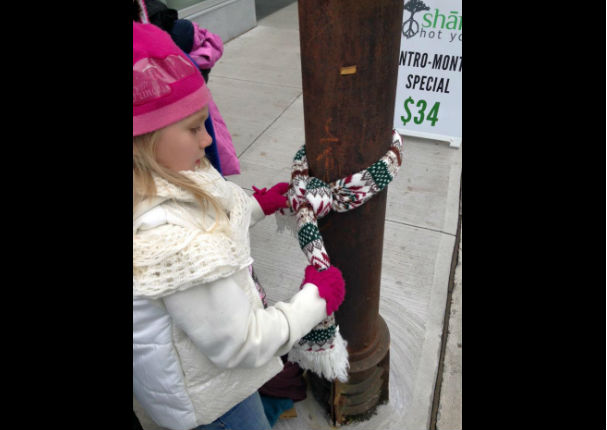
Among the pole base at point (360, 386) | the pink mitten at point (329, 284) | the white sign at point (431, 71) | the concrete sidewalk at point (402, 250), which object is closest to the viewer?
the pink mitten at point (329, 284)

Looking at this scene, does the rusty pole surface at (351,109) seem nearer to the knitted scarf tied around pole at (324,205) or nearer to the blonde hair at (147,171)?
the knitted scarf tied around pole at (324,205)

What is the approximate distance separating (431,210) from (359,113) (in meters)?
2.33

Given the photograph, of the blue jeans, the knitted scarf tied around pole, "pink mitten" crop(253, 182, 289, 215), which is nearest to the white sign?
"pink mitten" crop(253, 182, 289, 215)

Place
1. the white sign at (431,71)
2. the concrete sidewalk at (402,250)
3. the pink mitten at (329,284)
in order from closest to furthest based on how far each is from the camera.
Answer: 1. the pink mitten at (329,284)
2. the concrete sidewalk at (402,250)
3. the white sign at (431,71)

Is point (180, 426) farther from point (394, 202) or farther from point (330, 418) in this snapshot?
point (394, 202)

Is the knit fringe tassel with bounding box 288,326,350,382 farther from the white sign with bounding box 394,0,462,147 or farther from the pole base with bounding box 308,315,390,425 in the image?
the white sign with bounding box 394,0,462,147

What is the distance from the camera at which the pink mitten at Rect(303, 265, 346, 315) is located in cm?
118

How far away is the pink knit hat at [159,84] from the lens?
914 mm

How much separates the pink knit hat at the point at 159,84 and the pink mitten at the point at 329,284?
54 cm

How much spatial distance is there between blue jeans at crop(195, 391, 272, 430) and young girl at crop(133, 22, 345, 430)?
0.16 metres

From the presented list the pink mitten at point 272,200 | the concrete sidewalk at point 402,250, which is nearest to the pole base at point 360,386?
the concrete sidewalk at point 402,250

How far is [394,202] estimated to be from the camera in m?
3.37

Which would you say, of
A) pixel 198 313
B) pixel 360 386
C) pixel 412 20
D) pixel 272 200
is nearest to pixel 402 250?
pixel 360 386

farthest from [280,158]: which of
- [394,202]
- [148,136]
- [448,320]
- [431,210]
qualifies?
[148,136]
